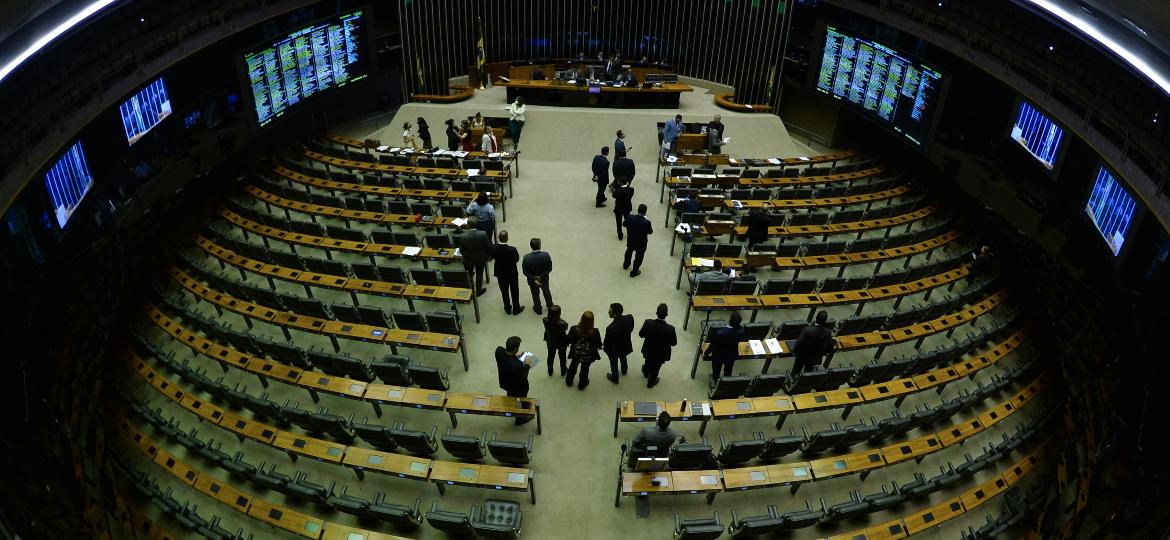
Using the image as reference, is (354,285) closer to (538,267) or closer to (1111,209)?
(538,267)

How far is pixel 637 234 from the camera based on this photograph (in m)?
9.16

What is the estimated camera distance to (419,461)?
629 centimetres

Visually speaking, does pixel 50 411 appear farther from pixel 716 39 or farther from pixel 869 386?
pixel 716 39

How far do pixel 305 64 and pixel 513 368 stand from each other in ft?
35.0

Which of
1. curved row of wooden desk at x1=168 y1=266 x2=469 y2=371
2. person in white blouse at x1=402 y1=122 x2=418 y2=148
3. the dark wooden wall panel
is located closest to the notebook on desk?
curved row of wooden desk at x1=168 y1=266 x2=469 y2=371

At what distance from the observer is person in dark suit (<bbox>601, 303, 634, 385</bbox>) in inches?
274

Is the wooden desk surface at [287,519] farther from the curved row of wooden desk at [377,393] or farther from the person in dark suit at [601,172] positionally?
the person in dark suit at [601,172]

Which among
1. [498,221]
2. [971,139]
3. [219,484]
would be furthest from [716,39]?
[219,484]

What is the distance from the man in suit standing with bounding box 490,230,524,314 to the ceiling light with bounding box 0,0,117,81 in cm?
565

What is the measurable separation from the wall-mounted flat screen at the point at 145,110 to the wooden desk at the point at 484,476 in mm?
8095

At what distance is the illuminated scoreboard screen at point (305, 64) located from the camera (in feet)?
41.5

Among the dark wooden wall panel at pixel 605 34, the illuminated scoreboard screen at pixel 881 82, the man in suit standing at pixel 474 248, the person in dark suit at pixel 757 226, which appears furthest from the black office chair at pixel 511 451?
the dark wooden wall panel at pixel 605 34

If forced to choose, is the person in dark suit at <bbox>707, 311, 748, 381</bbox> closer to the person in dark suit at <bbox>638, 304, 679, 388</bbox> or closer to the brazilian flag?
the person in dark suit at <bbox>638, 304, 679, 388</bbox>

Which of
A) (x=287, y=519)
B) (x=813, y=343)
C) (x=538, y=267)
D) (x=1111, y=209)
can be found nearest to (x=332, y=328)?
(x=287, y=519)
